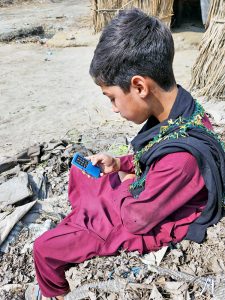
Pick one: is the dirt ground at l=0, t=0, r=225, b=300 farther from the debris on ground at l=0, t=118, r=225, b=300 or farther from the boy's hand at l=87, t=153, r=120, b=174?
the boy's hand at l=87, t=153, r=120, b=174

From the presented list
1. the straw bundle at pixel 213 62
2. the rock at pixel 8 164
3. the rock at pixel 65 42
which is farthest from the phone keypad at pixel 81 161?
the rock at pixel 65 42

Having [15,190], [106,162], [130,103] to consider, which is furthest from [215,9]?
[130,103]

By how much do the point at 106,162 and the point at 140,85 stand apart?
58 centimetres

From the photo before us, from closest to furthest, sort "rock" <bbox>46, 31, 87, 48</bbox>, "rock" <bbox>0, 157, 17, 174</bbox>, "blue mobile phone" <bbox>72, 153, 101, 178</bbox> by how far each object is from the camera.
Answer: "blue mobile phone" <bbox>72, 153, 101, 178</bbox> → "rock" <bbox>0, 157, 17, 174</bbox> → "rock" <bbox>46, 31, 87, 48</bbox>

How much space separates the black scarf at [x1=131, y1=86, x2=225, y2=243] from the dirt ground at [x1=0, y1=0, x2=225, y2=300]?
10cm

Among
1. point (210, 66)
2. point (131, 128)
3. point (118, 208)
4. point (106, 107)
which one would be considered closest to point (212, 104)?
point (210, 66)

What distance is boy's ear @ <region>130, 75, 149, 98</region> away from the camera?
167cm

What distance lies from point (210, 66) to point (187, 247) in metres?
3.65

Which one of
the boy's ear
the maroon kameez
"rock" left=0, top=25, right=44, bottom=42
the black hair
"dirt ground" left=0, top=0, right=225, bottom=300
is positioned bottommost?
"rock" left=0, top=25, right=44, bottom=42

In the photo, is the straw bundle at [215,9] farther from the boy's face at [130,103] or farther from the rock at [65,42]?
the rock at [65,42]

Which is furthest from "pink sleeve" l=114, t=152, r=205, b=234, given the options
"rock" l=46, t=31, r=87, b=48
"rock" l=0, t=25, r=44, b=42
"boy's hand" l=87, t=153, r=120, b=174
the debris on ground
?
"rock" l=0, t=25, r=44, b=42

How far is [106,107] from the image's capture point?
566 centimetres

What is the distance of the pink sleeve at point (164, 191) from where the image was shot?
1.63 meters

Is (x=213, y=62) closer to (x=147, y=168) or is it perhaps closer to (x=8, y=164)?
(x=8, y=164)
